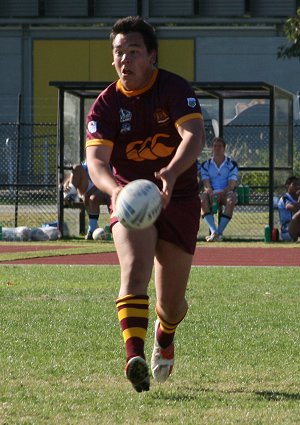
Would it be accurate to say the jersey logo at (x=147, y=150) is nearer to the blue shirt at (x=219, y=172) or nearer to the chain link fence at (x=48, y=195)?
the blue shirt at (x=219, y=172)

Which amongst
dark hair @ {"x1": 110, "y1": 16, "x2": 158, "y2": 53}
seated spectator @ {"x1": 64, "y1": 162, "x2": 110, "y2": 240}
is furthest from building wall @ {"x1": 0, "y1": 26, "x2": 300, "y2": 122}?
dark hair @ {"x1": 110, "y1": 16, "x2": 158, "y2": 53}

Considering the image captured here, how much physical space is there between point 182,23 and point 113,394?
32.8 meters

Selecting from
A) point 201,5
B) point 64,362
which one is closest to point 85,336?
point 64,362

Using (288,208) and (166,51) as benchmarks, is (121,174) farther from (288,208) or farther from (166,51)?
(166,51)

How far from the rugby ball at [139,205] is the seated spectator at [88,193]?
15704 mm

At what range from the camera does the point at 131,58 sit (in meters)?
6.74

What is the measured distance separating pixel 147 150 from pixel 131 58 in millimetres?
519

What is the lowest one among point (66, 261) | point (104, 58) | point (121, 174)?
point (66, 261)

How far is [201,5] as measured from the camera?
Answer: 1425 inches

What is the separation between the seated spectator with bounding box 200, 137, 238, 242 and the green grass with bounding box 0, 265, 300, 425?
8.34 meters

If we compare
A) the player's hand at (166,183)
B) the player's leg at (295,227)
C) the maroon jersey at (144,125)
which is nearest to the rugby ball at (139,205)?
the player's hand at (166,183)

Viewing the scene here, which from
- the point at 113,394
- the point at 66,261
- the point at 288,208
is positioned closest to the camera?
the point at 113,394

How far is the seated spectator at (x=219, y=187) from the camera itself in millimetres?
21688

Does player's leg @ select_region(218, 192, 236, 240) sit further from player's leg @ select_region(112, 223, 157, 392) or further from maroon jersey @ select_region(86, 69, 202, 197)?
player's leg @ select_region(112, 223, 157, 392)
